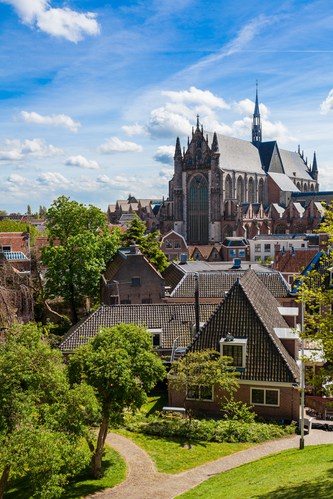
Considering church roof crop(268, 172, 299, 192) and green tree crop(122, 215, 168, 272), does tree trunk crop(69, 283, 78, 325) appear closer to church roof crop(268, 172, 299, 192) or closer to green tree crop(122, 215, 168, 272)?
green tree crop(122, 215, 168, 272)

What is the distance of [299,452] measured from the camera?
20.3 metres

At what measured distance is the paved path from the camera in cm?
1803

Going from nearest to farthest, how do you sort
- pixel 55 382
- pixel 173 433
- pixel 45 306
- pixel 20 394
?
1. pixel 20 394
2. pixel 55 382
3. pixel 173 433
4. pixel 45 306

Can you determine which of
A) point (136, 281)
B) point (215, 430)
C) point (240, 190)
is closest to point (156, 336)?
point (215, 430)

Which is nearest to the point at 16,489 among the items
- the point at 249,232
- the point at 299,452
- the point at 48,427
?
the point at 48,427

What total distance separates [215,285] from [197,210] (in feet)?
265

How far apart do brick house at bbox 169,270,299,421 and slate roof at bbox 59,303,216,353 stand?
519cm

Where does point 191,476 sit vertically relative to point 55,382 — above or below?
below

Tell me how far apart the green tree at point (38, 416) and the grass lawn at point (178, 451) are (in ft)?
15.1

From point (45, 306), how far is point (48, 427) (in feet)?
107

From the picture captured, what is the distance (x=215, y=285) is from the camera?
41.0m

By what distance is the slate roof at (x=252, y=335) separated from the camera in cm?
2476

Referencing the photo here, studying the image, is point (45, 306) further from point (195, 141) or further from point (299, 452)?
point (195, 141)

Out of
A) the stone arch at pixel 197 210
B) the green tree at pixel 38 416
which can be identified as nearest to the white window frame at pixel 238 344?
the green tree at pixel 38 416
